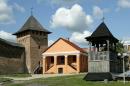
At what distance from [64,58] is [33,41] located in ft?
31.8

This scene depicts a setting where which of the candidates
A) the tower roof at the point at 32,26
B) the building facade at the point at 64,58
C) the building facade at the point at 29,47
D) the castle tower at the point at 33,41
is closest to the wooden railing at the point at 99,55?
the building facade at the point at 64,58

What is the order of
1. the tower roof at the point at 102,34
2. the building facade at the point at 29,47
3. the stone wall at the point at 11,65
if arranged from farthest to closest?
the building facade at the point at 29,47 → the stone wall at the point at 11,65 → the tower roof at the point at 102,34

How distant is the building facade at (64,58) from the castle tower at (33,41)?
14.9ft

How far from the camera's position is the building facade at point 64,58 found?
75375 mm

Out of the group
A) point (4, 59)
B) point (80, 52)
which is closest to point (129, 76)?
point (80, 52)

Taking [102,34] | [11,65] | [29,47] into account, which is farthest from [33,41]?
[102,34]

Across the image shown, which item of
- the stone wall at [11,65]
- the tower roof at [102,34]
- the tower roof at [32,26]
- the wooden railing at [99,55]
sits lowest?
the stone wall at [11,65]

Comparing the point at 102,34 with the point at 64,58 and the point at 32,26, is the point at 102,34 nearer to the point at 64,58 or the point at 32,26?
the point at 64,58

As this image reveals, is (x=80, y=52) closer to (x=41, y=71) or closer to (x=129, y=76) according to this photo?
(x=41, y=71)

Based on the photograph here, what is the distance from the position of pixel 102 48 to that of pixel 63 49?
30.2 m

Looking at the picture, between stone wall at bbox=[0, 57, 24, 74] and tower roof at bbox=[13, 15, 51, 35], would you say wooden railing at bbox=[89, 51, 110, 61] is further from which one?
tower roof at bbox=[13, 15, 51, 35]

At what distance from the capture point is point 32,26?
279 feet

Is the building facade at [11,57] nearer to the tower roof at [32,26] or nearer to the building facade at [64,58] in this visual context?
the tower roof at [32,26]

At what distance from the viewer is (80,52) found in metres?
75.0
